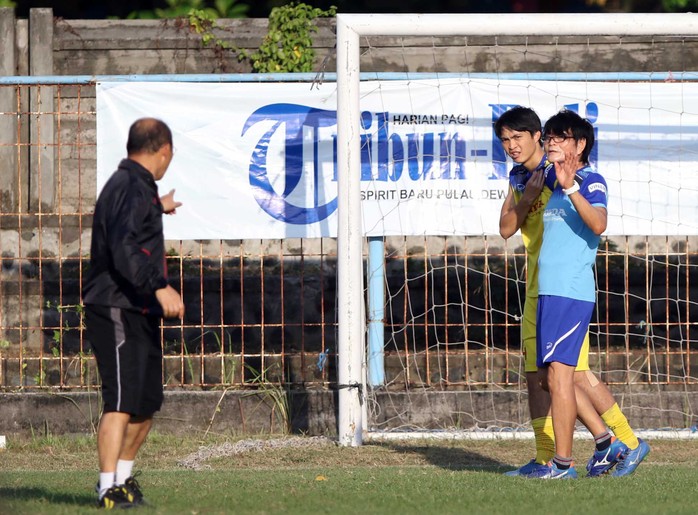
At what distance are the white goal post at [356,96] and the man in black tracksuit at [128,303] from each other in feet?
8.64

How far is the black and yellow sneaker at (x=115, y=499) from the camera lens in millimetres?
4918

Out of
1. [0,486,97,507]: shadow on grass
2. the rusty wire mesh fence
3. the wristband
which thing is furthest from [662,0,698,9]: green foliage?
[0,486,97,507]: shadow on grass

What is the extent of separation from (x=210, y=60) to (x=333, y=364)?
11.4ft

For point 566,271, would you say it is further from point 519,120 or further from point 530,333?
point 519,120

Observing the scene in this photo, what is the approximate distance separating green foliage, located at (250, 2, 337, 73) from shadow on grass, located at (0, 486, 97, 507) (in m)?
5.66

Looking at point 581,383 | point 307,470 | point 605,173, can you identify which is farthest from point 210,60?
point 581,383

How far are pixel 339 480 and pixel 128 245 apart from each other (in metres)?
2.05

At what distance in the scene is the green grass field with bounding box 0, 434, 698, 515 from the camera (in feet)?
17.0

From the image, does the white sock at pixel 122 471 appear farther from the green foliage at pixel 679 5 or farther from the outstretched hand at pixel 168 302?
the green foliage at pixel 679 5

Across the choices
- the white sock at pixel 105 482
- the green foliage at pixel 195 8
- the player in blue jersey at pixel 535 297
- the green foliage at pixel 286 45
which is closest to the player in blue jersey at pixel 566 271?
the player in blue jersey at pixel 535 297

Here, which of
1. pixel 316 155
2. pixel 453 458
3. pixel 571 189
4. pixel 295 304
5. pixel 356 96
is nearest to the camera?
pixel 571 189

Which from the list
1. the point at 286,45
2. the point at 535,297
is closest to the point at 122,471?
the point at 535,297

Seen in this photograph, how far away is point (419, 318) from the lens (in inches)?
372

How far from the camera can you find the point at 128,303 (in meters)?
5.04
